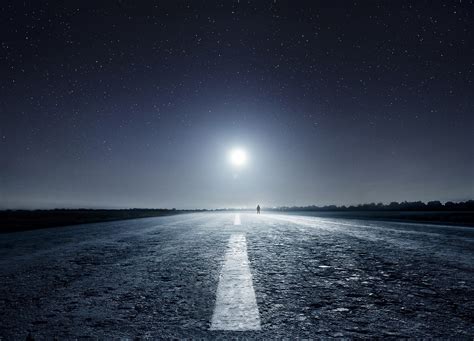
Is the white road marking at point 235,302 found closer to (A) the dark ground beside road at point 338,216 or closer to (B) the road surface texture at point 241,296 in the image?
(B) the road surface texture at point 241,296

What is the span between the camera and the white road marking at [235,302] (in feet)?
7.33

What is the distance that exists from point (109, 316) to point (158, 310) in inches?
15.8

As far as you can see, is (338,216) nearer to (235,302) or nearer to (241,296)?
(241,296)

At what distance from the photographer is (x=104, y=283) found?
362 cm

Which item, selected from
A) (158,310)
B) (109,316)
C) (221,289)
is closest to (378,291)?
(221,289)

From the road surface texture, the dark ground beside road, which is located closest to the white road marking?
the road surface texture

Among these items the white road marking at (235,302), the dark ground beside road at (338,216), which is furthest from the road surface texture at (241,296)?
the dark ground beside road at (338,216)

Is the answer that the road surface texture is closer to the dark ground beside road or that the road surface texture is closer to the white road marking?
the white road marking

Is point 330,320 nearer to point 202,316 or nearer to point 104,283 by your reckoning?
point 202,316

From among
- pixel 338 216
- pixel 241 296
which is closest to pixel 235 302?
pixel 241 296

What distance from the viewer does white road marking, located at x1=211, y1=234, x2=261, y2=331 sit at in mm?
2234

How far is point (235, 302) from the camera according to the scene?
108 inches

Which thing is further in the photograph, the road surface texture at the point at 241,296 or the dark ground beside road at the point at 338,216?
the dark ground beside road at the point at 338,216

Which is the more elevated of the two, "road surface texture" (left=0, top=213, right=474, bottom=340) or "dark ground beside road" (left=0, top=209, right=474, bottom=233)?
"dark ground beside road" (left=0, top=209, right=474, bottom=233)
